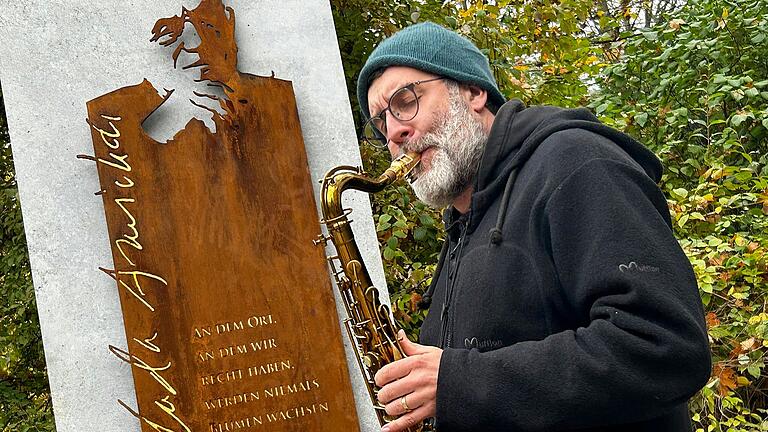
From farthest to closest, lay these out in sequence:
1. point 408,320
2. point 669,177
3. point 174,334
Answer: point 669,177, point 408,320, point 174,334

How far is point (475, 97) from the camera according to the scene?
2352 millimetres

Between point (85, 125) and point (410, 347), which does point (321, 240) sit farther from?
point (85, 125)

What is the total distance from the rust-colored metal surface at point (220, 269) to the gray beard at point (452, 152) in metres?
0.59

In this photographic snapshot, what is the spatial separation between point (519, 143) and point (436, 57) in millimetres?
402

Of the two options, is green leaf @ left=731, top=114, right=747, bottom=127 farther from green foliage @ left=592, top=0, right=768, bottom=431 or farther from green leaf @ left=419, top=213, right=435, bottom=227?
green leaf @ left=419, top=213, right=435, bottom=227

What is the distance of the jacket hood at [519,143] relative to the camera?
192 centimetres

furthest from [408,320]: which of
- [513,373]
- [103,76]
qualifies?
[513,373]

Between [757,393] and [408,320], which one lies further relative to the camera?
[757,393]

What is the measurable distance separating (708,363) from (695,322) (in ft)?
0.31

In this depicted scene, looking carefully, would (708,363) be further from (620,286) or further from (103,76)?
(103,76)

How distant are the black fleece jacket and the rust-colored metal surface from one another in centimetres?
84

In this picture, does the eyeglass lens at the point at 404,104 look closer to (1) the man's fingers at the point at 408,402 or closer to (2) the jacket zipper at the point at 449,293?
(2) the jacket zipper at the point at 449,293

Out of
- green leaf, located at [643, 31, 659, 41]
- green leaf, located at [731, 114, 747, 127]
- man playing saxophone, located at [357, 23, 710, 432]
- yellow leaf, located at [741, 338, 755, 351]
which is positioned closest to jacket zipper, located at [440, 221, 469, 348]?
man playing saxophone, located at [357, 23, 710, 432]

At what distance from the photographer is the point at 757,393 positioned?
4.34 meters
